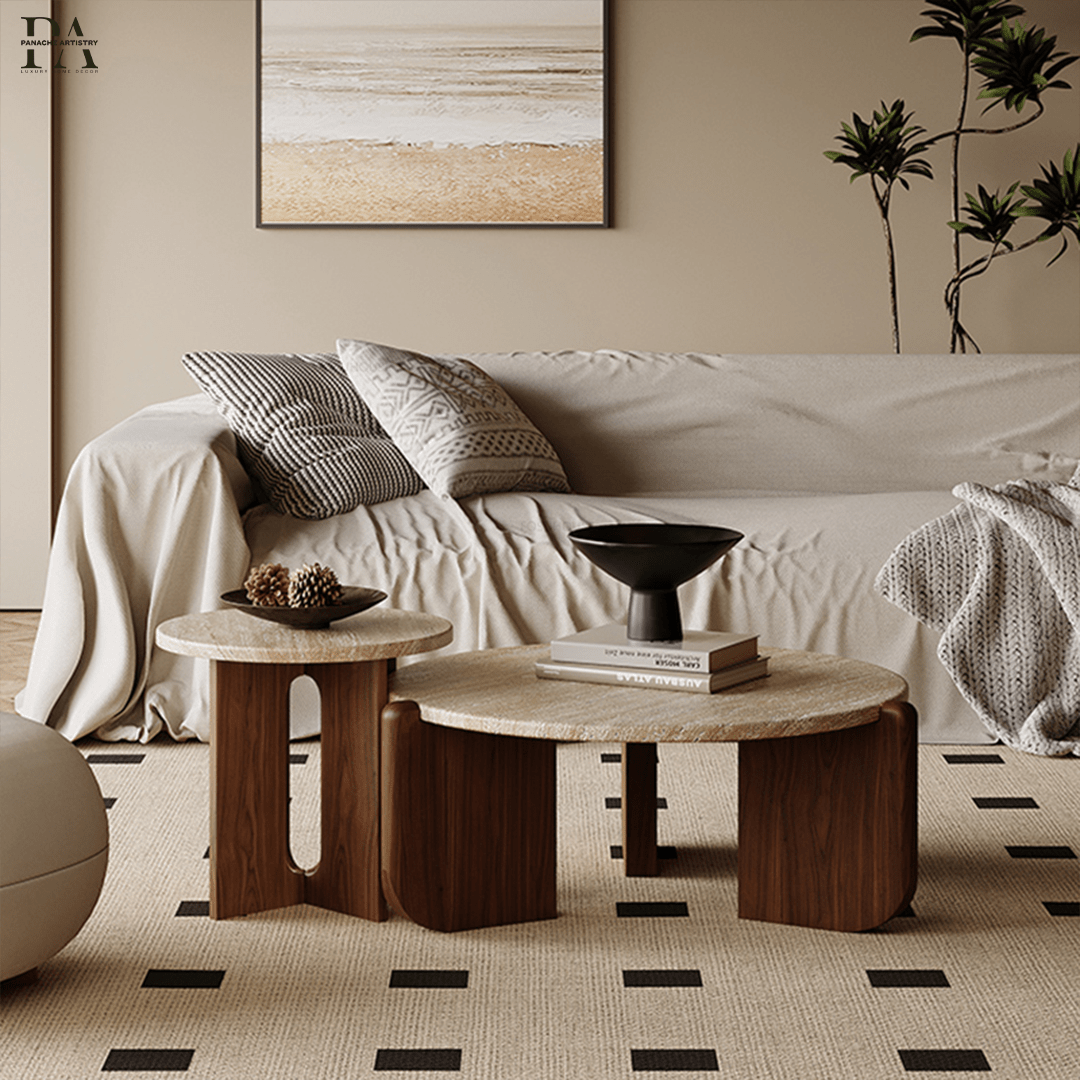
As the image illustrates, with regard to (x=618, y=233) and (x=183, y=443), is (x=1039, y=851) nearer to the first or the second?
(x=183, y=443)

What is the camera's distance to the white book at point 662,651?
1748 mm

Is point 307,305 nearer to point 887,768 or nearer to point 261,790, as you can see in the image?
point 261,790

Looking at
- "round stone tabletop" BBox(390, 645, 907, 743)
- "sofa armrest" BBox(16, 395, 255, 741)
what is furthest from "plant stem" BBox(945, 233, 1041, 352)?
"round stone tabletop" BBox(390, 645, 907, 743)

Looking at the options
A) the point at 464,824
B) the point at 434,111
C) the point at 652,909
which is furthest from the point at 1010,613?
the point at 434,111

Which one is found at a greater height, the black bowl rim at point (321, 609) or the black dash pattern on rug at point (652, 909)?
the black bowl rim at point (321, 609)

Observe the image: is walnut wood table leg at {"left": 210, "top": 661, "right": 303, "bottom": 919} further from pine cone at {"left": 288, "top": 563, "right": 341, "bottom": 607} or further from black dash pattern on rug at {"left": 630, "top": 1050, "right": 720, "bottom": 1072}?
black dash pattern on rug at {"left": 630, "top": 1050, "right": 720, "bottom": 1072}

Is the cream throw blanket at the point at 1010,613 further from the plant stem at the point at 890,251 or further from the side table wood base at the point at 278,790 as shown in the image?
the plant stem at the point at 890,251

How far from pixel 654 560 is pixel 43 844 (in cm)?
82

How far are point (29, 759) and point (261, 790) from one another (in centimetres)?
40

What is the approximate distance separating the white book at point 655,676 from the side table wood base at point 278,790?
0.25 m

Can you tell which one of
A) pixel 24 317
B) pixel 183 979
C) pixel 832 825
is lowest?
pixel 183 979

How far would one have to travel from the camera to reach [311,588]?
1855 mm

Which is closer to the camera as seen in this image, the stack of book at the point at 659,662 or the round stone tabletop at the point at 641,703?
the round stone tabletop at the point at 641,703

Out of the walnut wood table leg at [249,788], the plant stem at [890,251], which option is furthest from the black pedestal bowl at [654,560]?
the plant stem at [890,251]
